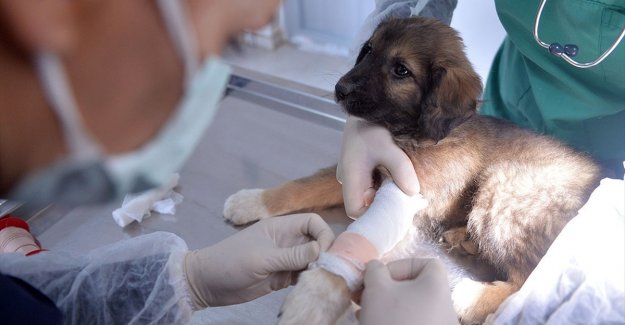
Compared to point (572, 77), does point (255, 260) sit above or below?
below

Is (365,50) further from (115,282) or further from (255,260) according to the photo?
(115,282)

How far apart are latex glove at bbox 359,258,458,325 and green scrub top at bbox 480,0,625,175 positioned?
0.69 meters

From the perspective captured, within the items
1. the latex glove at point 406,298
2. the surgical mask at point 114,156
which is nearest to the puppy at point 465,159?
the latex glove at point 406,298

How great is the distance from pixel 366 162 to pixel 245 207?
394 mm

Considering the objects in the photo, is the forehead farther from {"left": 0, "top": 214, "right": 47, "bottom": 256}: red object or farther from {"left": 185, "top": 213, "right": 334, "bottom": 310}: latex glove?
{"left": 0, "top": 214, "right": 47, "bottom": 256}: red object

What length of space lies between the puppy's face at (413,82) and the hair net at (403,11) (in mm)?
266

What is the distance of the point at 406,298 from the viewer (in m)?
0.92

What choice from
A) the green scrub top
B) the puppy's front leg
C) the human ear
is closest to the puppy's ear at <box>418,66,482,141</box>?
the green scrub top

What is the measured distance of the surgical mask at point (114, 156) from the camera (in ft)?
1.14

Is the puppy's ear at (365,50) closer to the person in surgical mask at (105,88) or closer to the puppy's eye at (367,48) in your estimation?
the puppy's eye at (367,48)

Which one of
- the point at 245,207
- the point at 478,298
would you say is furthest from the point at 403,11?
the point at 478,298

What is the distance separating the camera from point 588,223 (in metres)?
0.98

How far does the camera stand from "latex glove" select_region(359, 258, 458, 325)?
90 centimetres

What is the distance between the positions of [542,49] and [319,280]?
2.94 feet
